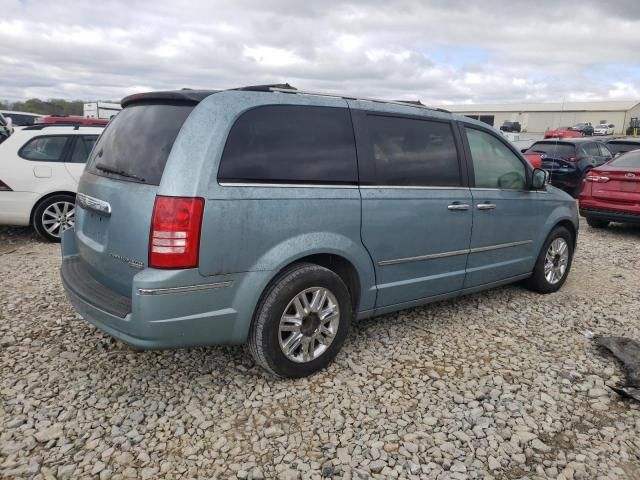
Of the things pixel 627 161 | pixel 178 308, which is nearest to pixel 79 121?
pixel 178 308

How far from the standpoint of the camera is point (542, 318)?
4551 mm

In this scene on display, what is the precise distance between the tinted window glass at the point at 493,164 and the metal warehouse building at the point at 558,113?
60.4 meters

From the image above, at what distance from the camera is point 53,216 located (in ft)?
22.3

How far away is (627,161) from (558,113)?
2621 inches

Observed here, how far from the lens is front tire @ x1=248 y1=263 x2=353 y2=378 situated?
3.02 m

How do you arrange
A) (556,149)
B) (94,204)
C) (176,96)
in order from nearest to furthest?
(176,96) → (94,204) → (556,149)

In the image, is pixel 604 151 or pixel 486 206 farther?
pixel 604 151

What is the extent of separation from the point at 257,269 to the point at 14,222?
5.24m

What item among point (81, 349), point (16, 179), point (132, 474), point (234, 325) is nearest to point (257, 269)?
point (234, 325)

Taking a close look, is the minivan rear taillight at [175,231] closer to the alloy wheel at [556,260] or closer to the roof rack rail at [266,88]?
the roof rack rail at [266,88]

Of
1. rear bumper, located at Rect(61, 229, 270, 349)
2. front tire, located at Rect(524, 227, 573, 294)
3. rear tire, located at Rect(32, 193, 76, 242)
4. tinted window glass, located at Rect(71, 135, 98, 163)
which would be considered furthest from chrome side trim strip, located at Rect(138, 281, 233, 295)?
tinted window glass, located at Rect(71, 135, 98, 163)

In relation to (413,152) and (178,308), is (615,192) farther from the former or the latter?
(178,308)

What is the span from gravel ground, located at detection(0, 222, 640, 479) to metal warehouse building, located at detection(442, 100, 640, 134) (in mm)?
61688

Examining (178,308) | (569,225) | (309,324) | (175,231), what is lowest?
(309,324)
